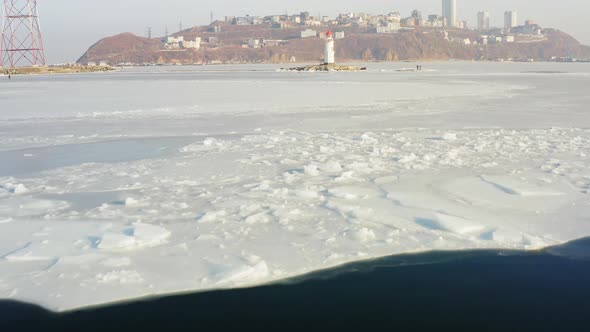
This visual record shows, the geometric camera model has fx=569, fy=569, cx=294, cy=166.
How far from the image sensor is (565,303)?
319 centimetres

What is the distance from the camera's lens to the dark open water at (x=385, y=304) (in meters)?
2.94

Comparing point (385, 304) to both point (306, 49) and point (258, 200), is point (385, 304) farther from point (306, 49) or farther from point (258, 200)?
point (306, 49)

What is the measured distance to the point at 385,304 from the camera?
3174 mm

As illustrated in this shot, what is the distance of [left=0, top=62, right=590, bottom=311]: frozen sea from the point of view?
3.57 metres

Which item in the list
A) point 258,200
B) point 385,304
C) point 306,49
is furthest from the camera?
point 306,49

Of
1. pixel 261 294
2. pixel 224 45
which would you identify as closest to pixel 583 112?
pixel 261 294

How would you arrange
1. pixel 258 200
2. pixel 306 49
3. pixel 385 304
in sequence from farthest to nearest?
pixel 306 49
pixel 258 200
pixel 385 304

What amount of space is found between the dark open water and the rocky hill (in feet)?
454

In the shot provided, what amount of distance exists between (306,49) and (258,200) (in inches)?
5863

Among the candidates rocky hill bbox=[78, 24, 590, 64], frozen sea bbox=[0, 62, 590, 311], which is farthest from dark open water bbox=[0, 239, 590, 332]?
rocky hill bbox=[78, 24, 590, 64]

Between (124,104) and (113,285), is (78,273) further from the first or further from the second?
(124,104)

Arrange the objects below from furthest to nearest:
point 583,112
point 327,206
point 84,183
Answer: point 583,112 < point 84,183 < point 327,206

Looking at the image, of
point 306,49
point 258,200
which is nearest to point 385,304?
point 258,200

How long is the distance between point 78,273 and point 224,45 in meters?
171
